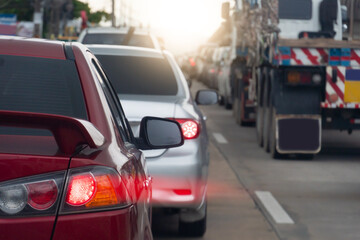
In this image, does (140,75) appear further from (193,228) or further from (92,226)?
(92,226)

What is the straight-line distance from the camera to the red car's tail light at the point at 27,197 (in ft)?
9.64

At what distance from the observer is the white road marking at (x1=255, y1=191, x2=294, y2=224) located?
9.34 meters

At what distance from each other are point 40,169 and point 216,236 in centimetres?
554

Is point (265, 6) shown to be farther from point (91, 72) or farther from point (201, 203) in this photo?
point (91, 72)

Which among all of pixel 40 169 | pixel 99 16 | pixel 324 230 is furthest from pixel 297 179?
pixel 99 16

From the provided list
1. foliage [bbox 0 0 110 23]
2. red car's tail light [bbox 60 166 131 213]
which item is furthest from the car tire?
foliage [bbox 0 0 110 23]

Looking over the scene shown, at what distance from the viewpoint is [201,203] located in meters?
7.71

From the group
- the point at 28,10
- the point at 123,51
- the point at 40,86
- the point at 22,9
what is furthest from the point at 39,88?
the point at 28,10

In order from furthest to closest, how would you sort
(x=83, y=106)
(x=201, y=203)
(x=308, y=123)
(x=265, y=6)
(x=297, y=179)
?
(x=265, y=6), (x=308, y=123), (x=297, y=179), (x=201, y=203), (x=83, y=106)

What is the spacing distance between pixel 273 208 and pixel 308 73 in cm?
495

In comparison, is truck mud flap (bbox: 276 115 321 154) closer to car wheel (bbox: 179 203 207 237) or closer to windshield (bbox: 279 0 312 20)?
windshield (bbox: 279 0 312 20)

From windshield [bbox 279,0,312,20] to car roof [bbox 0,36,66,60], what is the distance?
12082 mm

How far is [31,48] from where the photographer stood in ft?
13.1

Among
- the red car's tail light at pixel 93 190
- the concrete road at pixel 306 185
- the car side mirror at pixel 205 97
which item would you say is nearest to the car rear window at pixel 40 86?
the red car's tail light at pixel 93 190
